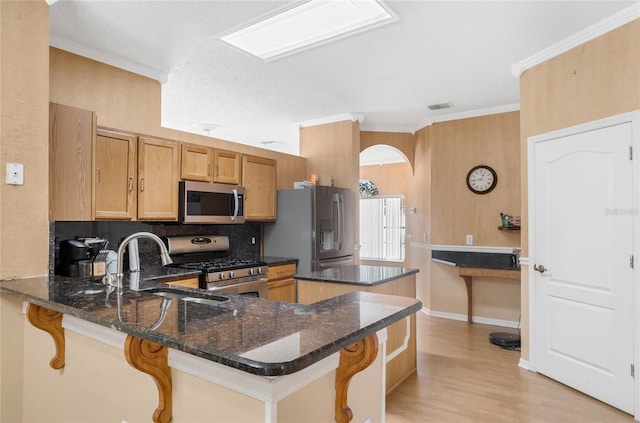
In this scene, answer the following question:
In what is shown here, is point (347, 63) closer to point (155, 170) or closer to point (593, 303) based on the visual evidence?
point (155, 170)

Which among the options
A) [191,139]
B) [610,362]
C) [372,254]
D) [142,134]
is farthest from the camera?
[372,254]

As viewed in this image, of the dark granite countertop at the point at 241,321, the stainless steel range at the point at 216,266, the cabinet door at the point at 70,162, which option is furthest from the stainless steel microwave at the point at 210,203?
the dark granite countertop at the point at 241,321

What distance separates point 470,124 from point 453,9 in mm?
2822

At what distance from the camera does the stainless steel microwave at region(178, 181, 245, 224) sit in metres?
3.68

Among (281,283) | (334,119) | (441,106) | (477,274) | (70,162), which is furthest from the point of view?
(334,119)

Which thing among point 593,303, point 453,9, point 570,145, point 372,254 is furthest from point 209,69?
point 372,254

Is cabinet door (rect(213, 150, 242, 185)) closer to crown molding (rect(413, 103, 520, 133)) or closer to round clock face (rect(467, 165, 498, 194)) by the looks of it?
crown molding (rect(413, 103, 520, 133))

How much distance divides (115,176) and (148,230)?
799mm

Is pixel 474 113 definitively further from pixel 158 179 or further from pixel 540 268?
pixel 158 179

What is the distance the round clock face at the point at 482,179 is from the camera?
5.05 metres

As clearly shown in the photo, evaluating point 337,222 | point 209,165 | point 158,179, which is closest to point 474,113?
point 337,222

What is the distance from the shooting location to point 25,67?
214 centimetres

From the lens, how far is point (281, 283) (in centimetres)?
441

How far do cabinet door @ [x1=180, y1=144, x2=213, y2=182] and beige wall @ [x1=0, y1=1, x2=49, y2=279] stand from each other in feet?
5.00
